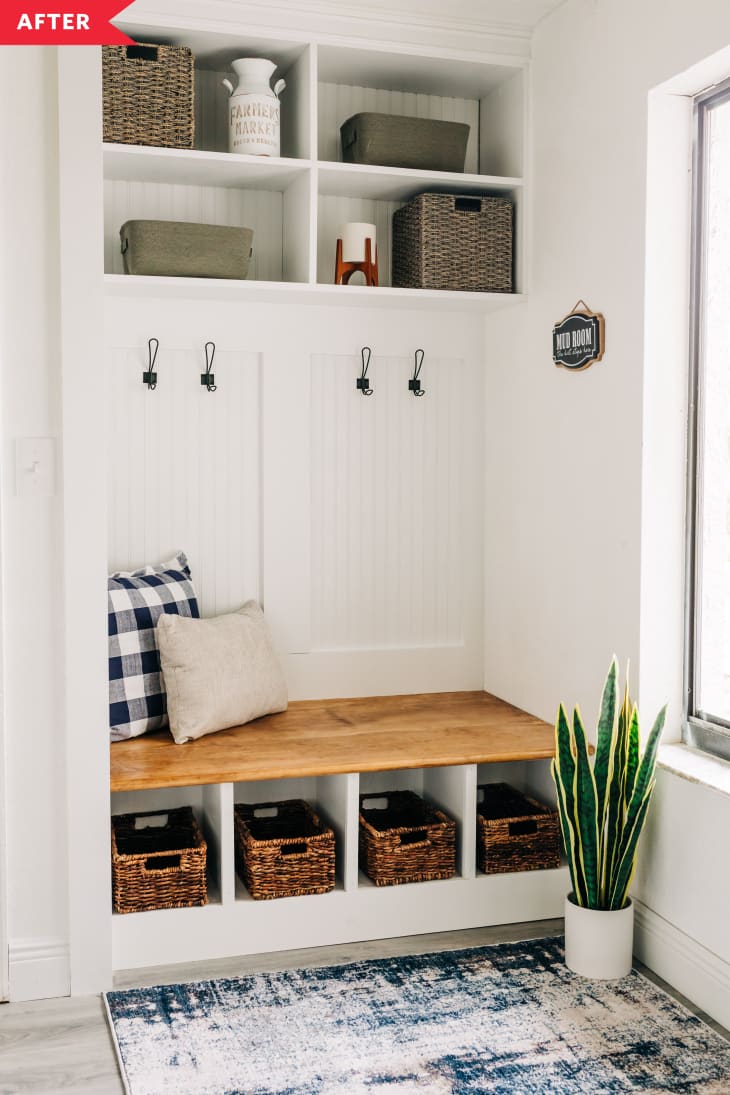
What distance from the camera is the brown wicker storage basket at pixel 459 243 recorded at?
3299 mm

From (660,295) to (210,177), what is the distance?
1395 millimetres

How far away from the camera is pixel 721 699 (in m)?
2.72

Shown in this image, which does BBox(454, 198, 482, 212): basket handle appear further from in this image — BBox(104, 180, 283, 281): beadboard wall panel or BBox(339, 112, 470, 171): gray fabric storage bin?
BBox(104, 180, 283, 281): beadboard wall panel

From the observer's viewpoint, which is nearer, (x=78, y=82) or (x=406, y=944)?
(x=78, y=82)

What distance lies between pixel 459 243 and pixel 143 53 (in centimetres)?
105

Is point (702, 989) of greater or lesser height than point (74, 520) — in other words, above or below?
below

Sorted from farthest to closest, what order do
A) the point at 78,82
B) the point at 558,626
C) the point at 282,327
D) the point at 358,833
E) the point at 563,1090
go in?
1. the point at 282,327
2. the point at 558,626
3. the point at 358,833
4. the point at 78,82
5. the point at 563,1090

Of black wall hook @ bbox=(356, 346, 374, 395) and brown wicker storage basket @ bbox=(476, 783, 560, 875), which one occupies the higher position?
black wall hook @ bbox=(356, 346, 374, 395)

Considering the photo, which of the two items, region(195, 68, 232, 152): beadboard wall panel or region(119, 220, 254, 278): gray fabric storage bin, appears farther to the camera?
region(195, 68, 232, 152): beadboard wall panel

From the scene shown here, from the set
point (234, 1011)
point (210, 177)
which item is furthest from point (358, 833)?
point (210, 177)

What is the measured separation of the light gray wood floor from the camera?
89.0 inches

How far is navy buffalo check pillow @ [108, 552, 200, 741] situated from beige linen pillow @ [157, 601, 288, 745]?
0.23 ft

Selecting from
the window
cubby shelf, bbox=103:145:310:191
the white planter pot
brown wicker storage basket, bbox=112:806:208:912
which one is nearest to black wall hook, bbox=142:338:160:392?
cubby shelf, bbox=103:145:310:191

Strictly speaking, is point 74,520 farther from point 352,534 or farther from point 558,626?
point 558,626
